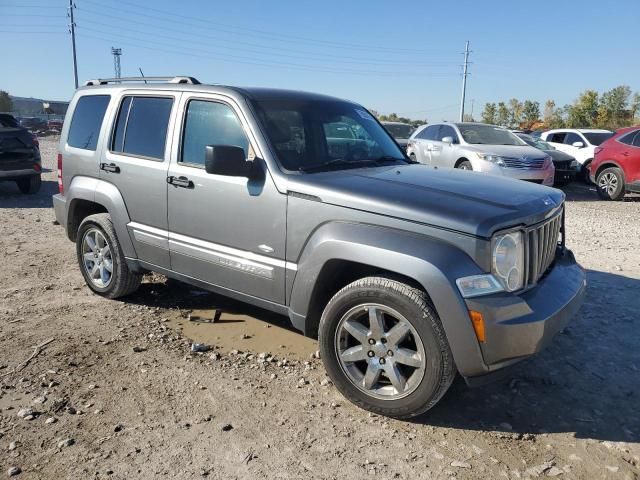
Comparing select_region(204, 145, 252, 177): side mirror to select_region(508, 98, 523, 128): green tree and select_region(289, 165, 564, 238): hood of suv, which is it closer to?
select_region(289, 165, 564, 238): hood of suv

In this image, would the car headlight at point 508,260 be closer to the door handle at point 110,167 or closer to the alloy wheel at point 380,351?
the alloy wheel at point 380,351

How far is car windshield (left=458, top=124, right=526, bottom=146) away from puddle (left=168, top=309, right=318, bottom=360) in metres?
8.44

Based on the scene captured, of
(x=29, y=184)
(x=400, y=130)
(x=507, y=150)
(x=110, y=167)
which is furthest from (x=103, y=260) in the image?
(x=400, y=130)

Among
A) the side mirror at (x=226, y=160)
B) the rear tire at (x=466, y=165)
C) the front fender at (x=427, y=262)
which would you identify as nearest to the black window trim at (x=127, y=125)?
the side mirror at (x=226, y=160)

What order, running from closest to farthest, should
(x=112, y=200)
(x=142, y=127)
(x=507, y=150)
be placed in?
1. (x=142, y=127)
2. (x=112, y=200)
3. (x=507, y=150)

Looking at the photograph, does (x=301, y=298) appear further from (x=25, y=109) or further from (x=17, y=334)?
(x=25, y=109)

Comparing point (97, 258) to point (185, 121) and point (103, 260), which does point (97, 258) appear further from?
point (185, 121)

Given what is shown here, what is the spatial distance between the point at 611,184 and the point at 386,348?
36.3ft

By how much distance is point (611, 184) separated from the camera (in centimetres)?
1203

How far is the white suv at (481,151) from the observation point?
1072cm

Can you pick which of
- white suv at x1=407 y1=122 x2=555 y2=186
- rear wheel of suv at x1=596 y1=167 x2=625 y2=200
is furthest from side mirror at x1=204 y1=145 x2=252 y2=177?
rear wheel of suv at x1=596 y1=167 x2=625 y2=200

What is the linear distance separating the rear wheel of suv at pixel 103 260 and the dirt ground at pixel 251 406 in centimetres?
19

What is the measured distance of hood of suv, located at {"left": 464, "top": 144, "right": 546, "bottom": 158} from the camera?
10.8 meters

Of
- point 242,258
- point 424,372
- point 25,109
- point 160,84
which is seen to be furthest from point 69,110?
point 25,109
